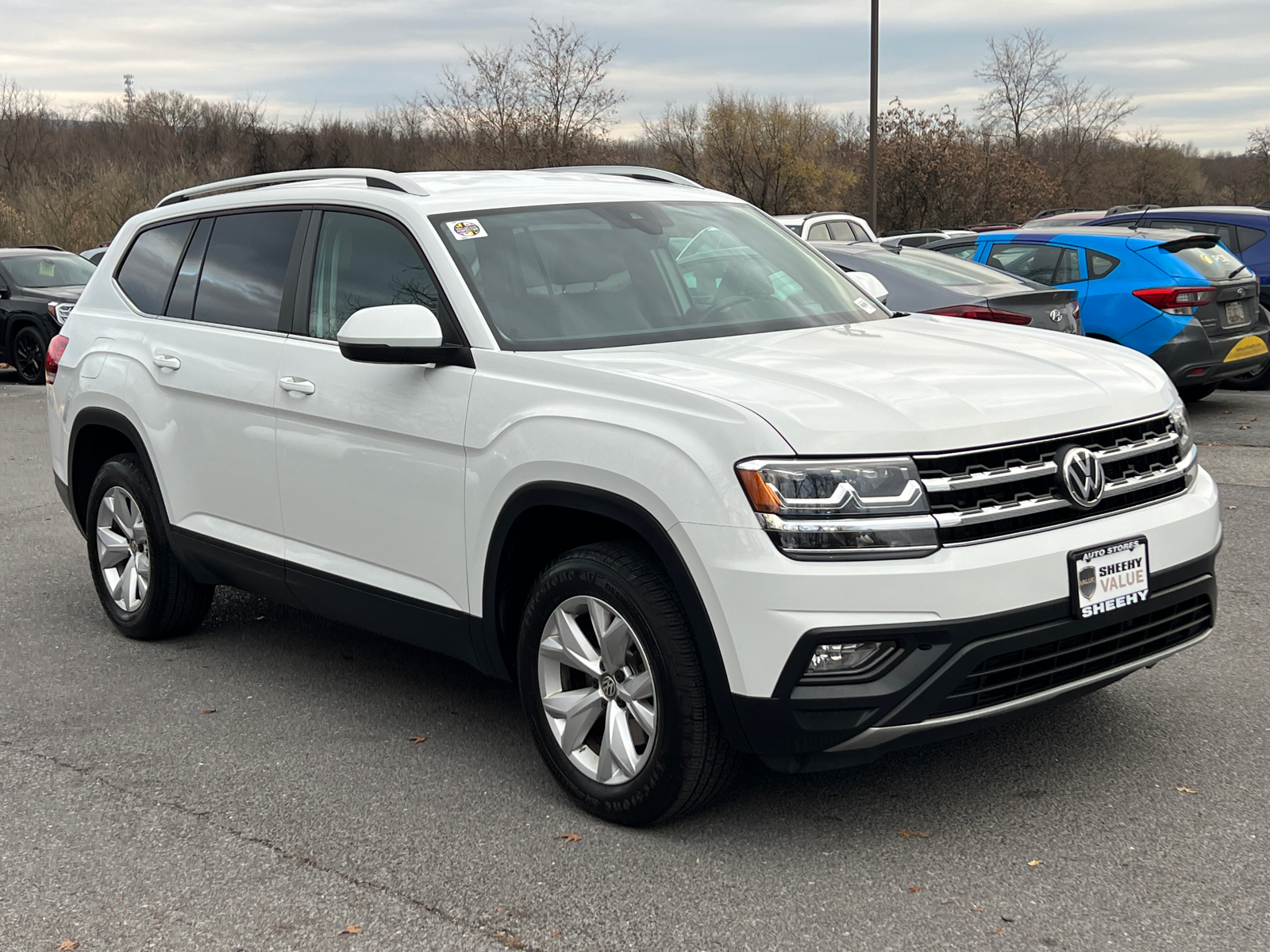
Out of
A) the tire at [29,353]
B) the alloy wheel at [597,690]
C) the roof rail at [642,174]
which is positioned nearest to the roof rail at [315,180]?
the roof rail at [642,174]

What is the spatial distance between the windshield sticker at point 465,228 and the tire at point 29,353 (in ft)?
50.2

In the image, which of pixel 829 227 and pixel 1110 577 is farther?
pixel 829 227

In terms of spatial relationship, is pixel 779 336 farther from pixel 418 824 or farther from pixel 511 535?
pixel 418 824

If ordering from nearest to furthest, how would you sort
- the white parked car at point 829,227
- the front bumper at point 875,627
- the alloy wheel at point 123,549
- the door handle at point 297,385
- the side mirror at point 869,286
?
the front bumper at point 875,627
the door handle at point 297,385
the side mirror at point 869,286
the alloy wheel at point 123,549
the white parked car at point 829,227

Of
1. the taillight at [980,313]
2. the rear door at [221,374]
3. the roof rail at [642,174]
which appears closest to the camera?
the rear door at [221,374]

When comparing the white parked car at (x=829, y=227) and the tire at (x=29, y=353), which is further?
the tire at (x=29, y=353)

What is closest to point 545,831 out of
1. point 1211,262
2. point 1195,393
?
point 1211,262

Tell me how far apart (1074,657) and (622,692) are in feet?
3.97

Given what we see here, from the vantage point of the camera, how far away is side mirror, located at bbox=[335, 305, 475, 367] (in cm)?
387

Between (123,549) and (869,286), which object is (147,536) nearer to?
(123,549)

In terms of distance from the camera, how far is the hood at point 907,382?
10.5ft

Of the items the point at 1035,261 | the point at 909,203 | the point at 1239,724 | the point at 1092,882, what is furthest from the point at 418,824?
the point at 909,203

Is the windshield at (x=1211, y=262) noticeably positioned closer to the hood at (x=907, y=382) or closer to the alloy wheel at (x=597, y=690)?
the hood at (x=907, y=382)

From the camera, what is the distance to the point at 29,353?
1798cm
